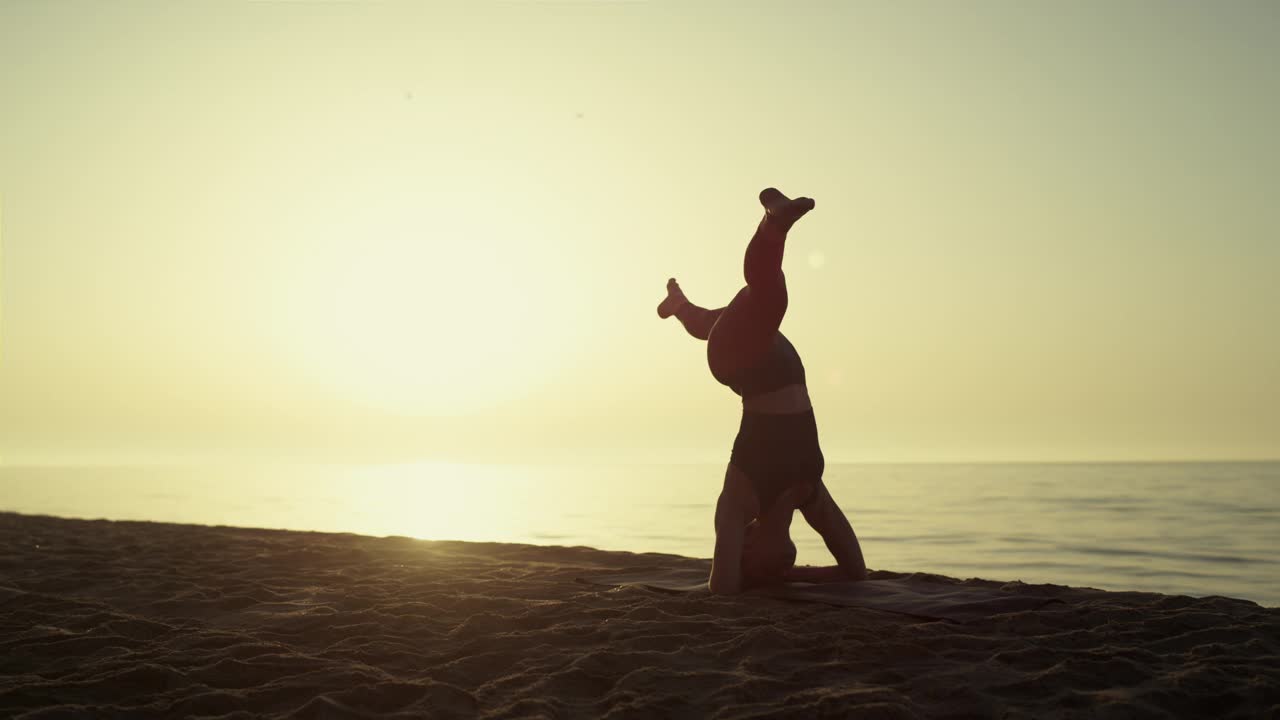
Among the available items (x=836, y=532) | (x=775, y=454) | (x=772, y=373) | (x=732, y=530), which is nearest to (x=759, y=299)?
(x=772, y=373)

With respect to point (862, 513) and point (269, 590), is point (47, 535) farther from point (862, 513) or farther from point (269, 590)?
point (862, 513)

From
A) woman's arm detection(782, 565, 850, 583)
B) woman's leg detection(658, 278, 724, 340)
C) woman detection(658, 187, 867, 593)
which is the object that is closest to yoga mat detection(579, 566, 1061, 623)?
woman's arm detection(782, 565, 850, 583)

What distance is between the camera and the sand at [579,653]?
305 centimetres

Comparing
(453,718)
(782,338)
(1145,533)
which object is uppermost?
(782,338)

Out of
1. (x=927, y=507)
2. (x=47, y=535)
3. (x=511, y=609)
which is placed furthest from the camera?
(x=927, y=507)

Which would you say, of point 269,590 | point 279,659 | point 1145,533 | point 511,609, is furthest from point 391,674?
point 1145,533

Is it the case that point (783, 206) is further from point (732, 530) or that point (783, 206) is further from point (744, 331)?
point (732, 530)

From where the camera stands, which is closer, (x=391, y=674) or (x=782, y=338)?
(x=391, y=674)

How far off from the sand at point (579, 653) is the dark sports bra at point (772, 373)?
1.31 meters

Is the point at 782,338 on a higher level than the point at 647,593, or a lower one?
higher

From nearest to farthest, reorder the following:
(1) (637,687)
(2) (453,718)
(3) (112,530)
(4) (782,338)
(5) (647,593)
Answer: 1. (2) (453,718)
2. (1) (637,687)
3. (5) (647,593)
4. (4) (782,338)
5. (3) (112,530)

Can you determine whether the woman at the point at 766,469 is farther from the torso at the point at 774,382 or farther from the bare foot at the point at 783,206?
the bare foot at the point at 783,206

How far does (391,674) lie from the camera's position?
11.5 ft

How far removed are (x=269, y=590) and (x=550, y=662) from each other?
2.73 meters
